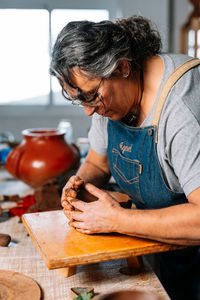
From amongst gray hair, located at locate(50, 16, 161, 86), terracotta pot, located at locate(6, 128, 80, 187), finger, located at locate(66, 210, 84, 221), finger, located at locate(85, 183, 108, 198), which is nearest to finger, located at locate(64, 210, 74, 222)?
finger, located at locate(66, 210, 84, 221)

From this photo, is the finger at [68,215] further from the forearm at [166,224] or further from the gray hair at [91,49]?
the gray hair at [91,49]

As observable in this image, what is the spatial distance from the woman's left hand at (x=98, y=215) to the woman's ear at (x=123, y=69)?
0.42 meters

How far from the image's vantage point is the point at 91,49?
1.17 metres

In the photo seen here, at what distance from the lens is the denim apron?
4.33 feet

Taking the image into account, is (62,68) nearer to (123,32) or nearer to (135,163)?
(123,32)

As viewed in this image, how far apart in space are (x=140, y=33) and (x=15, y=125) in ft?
14.3

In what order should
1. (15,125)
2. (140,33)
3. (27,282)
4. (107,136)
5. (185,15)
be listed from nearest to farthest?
(27,282) → (140,33) → (107,136) → (185,15) → (15,125)

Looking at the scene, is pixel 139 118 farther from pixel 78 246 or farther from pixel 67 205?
pixel 78 246

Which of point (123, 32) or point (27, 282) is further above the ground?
point (123, 32)

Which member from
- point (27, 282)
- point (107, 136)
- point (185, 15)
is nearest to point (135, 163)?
point (107, 136)

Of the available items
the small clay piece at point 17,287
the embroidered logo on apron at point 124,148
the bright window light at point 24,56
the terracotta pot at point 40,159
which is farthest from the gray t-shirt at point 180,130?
the bright window light at point 24,56

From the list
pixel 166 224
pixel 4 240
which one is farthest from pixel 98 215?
pixel 4 240

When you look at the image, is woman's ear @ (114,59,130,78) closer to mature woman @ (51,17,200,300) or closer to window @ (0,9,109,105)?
mature woman @ (51,17,200,300)

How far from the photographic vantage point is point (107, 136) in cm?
169
